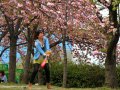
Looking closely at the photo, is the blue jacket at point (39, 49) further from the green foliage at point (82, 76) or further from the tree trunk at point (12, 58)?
the green foliage at point (82, 76)

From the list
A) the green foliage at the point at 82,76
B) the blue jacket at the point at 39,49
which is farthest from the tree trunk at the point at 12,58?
the blue jacket at the point at 39,49

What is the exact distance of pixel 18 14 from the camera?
23.0 m

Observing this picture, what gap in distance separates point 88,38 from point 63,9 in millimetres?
4830

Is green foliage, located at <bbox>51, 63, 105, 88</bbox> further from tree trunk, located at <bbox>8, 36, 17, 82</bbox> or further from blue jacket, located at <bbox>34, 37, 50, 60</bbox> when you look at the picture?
blue jacket, located at <bbox>34, 37, 50, 60</bbox>

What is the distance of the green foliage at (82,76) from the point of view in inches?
1124

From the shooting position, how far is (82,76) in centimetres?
2870

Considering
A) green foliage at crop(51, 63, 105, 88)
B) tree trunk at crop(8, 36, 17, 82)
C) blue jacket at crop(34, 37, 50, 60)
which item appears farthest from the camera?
green foliage at crop(51, 63, 105, 88)

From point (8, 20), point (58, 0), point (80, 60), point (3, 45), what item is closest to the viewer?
point (58, 0)

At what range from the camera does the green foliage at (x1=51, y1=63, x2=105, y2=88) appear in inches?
1124

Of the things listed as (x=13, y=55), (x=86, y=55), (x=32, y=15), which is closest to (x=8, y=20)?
(x=13, y=55)

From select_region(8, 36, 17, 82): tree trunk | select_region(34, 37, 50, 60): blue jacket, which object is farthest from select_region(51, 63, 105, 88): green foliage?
select_region(34, 37, 50, 60): blue jacket

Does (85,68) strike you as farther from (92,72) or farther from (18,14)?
(18,14)

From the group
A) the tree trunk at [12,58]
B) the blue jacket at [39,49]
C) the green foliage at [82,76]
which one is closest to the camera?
the blue jacket at [39,49]

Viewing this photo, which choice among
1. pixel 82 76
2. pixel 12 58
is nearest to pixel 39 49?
pixel 12 58
